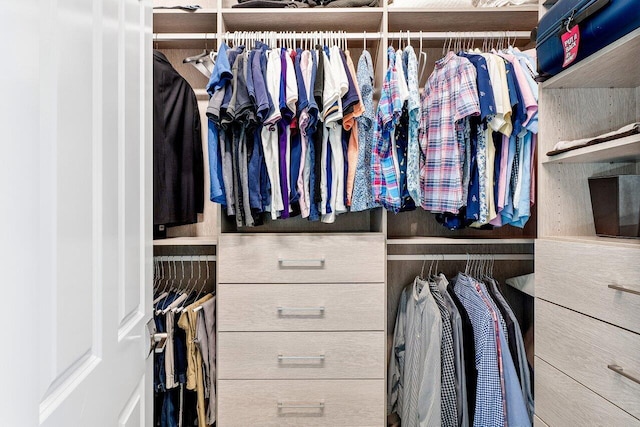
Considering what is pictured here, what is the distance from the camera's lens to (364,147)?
5.48 ft

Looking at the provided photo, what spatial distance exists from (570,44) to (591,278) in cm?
61

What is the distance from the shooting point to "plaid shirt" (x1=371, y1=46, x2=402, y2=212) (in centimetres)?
161

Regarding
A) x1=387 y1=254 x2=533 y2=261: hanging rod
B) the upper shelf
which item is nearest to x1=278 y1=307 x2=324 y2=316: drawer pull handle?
x1=387 y1=254 x2=533 y2=261: hanging rod

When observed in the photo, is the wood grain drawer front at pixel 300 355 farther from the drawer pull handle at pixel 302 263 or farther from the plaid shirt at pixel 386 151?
the plaid shirt at pixel 386 151

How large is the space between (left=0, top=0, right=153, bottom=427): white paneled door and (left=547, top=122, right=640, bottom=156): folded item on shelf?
3.64 feet

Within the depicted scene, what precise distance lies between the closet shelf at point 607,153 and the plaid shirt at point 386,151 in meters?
0.57

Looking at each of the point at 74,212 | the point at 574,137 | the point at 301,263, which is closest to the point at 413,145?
the point at 574,137

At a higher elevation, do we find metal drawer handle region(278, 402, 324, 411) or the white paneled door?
the white paneled door

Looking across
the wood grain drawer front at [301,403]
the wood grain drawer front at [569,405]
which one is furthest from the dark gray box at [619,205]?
the wood grain drawer front at [301,403]

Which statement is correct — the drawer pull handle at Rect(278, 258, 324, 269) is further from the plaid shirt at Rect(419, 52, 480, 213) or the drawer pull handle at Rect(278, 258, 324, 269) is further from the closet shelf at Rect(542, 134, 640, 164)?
the closet shelf at Rect(542, 134, 640, 164)

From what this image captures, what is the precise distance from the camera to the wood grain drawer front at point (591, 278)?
875 mm

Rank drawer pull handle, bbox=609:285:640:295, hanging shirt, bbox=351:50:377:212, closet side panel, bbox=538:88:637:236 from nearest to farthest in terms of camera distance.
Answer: drawer pull handle, bbox=609:285:640:295
closet side panel, bbox=538:88:637:236
hanging shirt, bbox=351:50:377:212

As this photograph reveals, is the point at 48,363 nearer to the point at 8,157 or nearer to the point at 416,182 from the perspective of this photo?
the point at 8,157

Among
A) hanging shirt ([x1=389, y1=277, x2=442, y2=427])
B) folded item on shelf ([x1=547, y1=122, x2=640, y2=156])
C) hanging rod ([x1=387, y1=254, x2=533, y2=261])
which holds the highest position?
folded item on shelf ([x1=547, y1=122, x2=640, y2=156])
